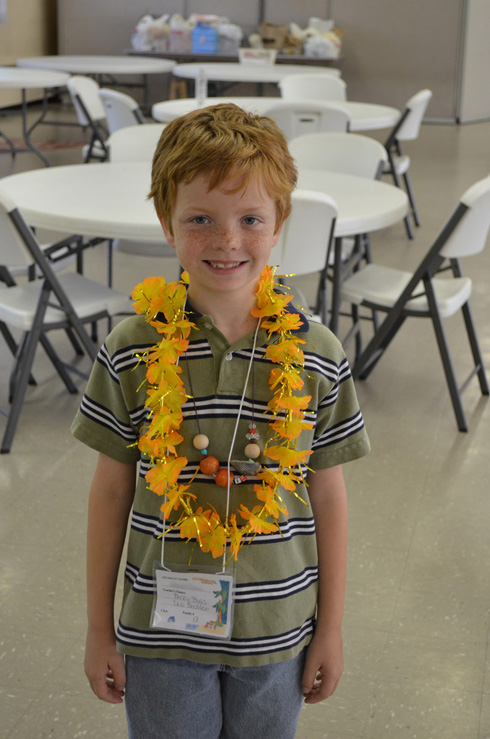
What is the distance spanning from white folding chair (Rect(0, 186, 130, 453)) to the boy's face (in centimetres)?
191

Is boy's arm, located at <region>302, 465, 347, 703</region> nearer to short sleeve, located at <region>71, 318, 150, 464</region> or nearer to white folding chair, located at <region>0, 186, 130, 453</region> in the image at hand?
short sleeve, located at <region>71, 318, 150, 464</region>

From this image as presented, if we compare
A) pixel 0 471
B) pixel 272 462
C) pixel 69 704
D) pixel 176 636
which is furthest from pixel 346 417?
pixel 0 471

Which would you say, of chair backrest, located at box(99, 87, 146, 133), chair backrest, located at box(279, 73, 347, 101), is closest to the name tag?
chair backrest, located at box(99, 87, 146, 133)

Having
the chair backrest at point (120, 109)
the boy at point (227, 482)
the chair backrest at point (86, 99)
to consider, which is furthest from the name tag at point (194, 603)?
the chair backrest at point (86, 99)

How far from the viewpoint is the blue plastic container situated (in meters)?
10.5

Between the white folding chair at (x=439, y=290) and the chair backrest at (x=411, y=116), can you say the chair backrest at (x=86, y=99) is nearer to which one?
the chair backrest at (x=411, y=116)

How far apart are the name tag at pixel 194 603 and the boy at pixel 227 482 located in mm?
20

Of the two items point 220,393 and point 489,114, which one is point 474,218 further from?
point 489,114

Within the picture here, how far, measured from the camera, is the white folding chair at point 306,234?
114 inches

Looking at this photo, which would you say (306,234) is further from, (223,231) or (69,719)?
(223,231)

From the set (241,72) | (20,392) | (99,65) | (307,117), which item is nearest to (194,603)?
(20,392)

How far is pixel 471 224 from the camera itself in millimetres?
3137

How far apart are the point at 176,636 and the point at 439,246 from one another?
230 centimetres

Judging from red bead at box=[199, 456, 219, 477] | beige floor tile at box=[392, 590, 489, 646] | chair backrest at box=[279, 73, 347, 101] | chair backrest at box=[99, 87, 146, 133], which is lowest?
beige floor tile at box=[392, 590, 489, 646]
